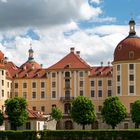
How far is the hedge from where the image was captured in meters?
68.3

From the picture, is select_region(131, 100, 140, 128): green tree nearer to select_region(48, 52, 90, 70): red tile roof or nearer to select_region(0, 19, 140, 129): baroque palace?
select_region(0, 19, 140, 129): baroque palace

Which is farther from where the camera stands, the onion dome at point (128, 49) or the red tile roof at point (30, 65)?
the red tile roof at point (30, 65)

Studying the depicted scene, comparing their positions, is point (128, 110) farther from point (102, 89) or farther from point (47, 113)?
point (47, 113)

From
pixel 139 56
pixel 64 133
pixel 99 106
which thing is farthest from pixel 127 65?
pixel 64 133

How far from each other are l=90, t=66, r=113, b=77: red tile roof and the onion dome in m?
4.46

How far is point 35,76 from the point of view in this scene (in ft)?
326

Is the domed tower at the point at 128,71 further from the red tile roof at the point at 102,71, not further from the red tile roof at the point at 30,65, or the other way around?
the red tile roof at the point at 30,65

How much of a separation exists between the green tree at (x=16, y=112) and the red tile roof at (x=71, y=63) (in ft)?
57.6

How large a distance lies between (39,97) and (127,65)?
16555mm

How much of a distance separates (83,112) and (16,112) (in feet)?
30.2

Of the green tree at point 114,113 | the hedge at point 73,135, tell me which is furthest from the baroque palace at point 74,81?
the hedge at point 73,135

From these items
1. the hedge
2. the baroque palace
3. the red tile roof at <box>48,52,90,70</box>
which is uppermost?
the red tile roof at <box>48,52,90,70</box>

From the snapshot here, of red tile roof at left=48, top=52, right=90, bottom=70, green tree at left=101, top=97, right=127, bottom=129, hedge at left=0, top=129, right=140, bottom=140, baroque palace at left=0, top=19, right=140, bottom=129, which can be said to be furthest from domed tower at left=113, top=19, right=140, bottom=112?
hedge at left=0, top=129, right=140, bottom=140

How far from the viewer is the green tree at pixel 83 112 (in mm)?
80500
